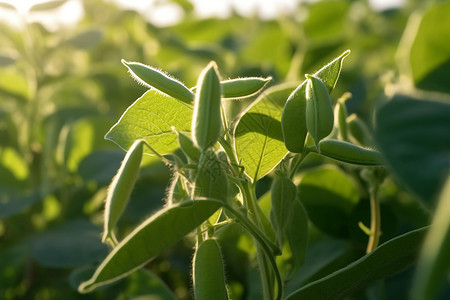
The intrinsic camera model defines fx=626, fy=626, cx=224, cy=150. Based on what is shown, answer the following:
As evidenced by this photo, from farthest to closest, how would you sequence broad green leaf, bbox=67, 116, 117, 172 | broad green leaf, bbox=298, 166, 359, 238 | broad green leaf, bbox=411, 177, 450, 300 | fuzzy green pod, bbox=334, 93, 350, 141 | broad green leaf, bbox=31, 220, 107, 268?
broad green leaf, bbox=67, 116, 117, 172, broad green leaf, bbox=31, 220, 107, 268, broad green leaf, bbox=298, 166, 359, 238, fuzzy green pod, bbox=334, 93, 350, 141, broad green leaf, bbox=411, 177, 450, 300

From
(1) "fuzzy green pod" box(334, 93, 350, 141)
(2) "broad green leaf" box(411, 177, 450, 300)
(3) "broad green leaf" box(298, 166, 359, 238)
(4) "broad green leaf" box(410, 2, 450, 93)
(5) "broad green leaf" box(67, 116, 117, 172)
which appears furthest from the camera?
(5) "broad green leaf" box(67, 116, 117, 172)

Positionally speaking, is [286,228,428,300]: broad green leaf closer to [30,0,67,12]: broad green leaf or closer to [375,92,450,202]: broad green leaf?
[375,92,450,202]: broad green leaf

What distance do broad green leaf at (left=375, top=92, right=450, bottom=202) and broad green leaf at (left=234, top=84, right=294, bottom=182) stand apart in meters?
0.21

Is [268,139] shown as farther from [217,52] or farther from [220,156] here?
[217,52]

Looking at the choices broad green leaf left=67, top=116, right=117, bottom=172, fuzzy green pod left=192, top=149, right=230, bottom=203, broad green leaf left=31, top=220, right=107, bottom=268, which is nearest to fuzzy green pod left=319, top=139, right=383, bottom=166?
fuzzy green pod left=192, top=149, right=230, bottom=203

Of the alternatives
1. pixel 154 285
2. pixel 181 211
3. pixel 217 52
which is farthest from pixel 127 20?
pixel 181 211

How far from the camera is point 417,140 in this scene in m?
0.38

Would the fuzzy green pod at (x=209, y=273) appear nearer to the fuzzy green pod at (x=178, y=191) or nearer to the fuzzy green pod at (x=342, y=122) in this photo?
the fuzzy green pod at (x=178, y=191)

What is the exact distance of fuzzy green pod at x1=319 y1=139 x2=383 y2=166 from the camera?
0.57 metres

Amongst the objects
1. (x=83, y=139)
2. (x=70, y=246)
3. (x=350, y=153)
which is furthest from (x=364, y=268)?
(x=83, y=139)

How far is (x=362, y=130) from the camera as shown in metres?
0.77

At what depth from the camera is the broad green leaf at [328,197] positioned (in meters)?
0.88

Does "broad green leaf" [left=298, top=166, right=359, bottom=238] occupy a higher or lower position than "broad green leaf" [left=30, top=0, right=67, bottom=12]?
lower

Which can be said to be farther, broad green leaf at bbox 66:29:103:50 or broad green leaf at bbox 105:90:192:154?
broad green leaf at bbox 66:29:103:50
